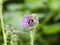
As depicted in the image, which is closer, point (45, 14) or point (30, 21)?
point (30, 21)

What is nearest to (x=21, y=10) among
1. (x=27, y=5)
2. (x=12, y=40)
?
(x=27, y=5)

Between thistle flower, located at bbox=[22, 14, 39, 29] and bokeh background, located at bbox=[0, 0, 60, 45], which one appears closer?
thistle flower, located at bbox=[22, 14, 39, 29]

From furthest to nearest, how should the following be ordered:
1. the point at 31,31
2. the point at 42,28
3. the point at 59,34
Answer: the point at 59,34 < the point at 42,28 < the point at 31,31

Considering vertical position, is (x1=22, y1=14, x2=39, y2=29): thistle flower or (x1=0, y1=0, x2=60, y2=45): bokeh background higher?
(x1=22, y1=14, x2=39, y2=29): thistle flower

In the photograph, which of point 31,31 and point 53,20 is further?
point 53,20

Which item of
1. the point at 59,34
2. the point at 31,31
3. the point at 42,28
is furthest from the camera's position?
the point at 59,34

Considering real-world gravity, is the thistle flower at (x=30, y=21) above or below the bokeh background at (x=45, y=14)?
above

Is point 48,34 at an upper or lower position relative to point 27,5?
lower

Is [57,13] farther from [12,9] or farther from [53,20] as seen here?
[12,9]

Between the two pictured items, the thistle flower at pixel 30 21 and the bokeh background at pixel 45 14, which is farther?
the bokeh background at pixel 45 14
